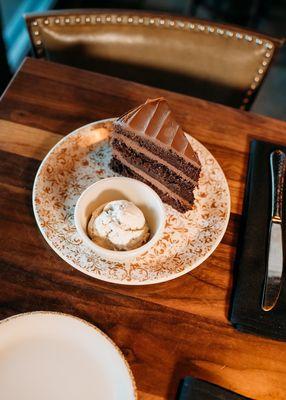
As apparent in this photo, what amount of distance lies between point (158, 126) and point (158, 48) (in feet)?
1.48

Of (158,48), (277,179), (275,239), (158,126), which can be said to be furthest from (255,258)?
(158,48)

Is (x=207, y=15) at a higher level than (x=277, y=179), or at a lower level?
higher

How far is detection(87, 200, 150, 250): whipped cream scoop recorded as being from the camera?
750mm

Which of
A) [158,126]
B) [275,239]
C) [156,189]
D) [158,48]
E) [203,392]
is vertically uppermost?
[158,48]

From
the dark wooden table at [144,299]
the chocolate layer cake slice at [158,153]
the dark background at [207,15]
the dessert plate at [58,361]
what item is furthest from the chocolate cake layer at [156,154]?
the dark background at [207,15]

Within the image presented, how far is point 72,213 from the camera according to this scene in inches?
32.7

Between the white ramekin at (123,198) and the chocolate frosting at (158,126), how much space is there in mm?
101

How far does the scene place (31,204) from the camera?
2.72 feet

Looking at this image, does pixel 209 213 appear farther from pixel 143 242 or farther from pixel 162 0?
pixel 162 0

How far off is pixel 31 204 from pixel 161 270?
309 millimetres

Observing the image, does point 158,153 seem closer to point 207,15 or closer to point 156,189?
point 156,189

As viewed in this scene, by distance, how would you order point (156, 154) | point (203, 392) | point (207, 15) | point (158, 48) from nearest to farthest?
A: point (203, 392) → point (156, 154) → point (158, 48) → point (207, 15)

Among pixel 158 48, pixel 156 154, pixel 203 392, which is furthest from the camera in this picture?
pixel 158 48

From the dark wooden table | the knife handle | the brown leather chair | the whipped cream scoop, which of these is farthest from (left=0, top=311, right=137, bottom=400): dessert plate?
the brown leather chair
